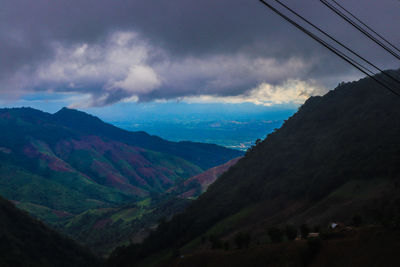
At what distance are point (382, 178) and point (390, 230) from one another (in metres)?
Result: 55.2

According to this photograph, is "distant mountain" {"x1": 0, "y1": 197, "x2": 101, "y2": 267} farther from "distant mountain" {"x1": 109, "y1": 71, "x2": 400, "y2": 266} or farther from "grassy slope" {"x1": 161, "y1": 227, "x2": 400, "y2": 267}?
"grassy slope" {"x1": 161, "y1": 227, "x2": 400, "y2": 267}

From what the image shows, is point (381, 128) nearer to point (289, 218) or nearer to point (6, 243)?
→ point (289, 218)

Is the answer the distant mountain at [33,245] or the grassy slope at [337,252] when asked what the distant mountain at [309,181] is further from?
the distant mountain at [33,245]

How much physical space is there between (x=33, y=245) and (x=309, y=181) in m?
110

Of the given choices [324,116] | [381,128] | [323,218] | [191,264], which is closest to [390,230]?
[191,264]

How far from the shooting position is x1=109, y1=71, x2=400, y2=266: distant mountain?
276 feet

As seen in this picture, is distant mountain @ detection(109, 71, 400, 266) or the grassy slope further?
distant mountain @ detection(109, 71, 400, 266)

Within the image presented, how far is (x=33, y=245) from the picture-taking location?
129375mm

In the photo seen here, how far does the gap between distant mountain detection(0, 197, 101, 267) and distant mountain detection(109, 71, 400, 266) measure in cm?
2436

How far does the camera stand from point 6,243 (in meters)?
114

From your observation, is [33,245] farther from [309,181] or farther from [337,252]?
[337,252]

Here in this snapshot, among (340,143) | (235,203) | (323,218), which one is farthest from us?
(235,203)

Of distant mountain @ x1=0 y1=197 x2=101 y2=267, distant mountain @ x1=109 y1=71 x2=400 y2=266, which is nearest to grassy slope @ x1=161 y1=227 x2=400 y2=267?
distant mountain @ x1=109 y1=71 x2=400 y2=266

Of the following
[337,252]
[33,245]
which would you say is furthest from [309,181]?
[33,245]
